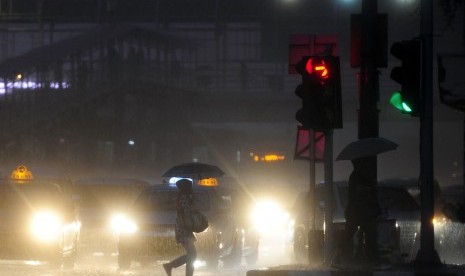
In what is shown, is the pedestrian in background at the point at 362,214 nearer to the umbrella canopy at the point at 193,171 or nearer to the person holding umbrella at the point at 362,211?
the person holding umbrella at the point at 362,211

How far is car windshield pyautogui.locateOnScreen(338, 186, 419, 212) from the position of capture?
21.3m

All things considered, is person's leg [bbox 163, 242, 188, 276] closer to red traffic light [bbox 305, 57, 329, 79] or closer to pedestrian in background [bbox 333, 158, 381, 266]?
pedestrian in background [bbox 333, 158, 381, 266]

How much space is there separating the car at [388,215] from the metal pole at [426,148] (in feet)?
10.9

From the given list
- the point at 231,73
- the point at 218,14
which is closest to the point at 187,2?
the point at 218,14

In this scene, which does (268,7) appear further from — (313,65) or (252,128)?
(313,65)

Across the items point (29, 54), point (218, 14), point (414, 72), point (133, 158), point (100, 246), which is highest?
point (218, 14)

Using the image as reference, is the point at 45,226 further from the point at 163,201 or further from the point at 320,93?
the point at 320,93

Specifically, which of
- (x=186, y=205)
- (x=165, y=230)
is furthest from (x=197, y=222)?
(x=165, y=230)

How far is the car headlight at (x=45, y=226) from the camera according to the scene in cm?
2067

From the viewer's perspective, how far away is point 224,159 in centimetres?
7038

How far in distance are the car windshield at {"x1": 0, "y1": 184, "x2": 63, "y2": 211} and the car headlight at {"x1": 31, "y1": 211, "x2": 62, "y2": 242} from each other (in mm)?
358

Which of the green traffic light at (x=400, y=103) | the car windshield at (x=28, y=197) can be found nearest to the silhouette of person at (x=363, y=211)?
the green traffic light at (x=400, y=103)

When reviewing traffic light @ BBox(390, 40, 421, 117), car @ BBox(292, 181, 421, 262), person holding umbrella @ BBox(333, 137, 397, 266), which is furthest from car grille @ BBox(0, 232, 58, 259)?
traffic light @ BBox(390, 40, 421, 117)

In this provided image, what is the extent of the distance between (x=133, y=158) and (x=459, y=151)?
25.5 meters
